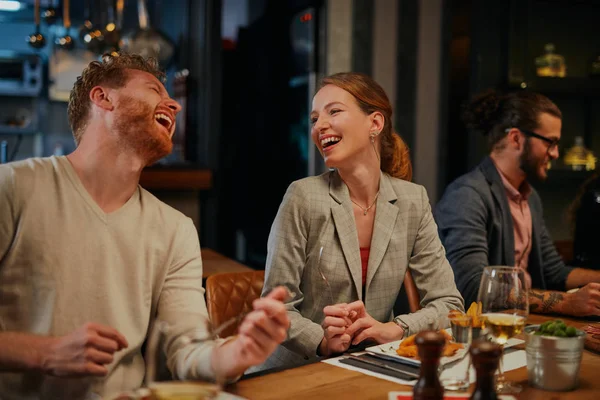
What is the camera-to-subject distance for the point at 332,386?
1434 millimetres

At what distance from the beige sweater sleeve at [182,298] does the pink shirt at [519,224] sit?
1.70 metres

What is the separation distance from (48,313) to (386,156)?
128 cm

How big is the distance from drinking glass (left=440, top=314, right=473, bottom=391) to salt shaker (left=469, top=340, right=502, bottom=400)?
10.2 inches

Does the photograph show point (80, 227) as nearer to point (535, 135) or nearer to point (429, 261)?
point (429, 261)

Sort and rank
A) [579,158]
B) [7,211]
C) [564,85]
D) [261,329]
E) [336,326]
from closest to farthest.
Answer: [261,329] < [7,211] < [336,326] < [564,85] < [579,158]

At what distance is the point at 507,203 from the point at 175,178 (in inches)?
91.4

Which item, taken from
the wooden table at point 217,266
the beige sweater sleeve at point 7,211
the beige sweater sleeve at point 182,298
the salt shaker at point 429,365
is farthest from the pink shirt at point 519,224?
the beige sweater sleeve at point 7,211

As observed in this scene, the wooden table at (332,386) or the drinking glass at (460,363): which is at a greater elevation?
the drinking glass at (460,363)

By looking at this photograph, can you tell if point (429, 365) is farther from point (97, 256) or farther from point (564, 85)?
point (564, 85)

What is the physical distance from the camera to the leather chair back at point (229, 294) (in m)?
2.26

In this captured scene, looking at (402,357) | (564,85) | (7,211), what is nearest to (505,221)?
(402,357)

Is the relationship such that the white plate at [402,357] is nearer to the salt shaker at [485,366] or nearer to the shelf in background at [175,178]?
the salt shaker at [485,366]

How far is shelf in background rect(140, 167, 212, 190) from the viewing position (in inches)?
176

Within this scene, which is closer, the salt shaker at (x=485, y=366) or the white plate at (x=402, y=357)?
the salt shaker at (x=485, y=366)
